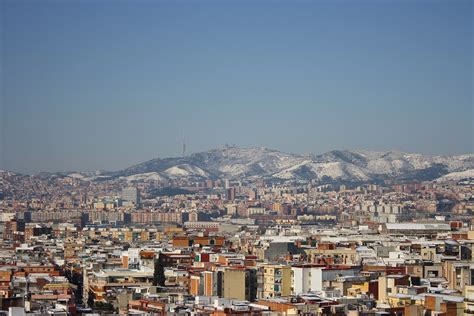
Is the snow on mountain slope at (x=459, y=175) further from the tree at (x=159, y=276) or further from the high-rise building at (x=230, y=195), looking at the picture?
the tree at (x=159, y=276)

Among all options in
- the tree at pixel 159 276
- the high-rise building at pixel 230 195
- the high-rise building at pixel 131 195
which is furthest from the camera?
the high-rise building at pixel 230 195

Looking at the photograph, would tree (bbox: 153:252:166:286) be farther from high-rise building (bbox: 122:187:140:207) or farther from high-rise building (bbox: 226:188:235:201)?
high-rise building (bbox: 226:188:235:201)

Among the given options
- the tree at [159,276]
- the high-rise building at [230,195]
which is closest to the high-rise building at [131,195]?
the high-rise building at [230,195]

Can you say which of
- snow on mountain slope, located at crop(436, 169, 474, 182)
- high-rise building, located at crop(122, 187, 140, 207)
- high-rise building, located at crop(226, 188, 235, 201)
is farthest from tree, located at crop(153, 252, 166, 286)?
snow on mountain slope, located at crop(436, 169, 474, 182)

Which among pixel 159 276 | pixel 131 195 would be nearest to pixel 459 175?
pixel 131 195

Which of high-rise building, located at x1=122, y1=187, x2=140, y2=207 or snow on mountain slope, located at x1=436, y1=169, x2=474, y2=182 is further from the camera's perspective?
snow on mountain slope, located at x1=436, y1=169, x2=474, y2=182

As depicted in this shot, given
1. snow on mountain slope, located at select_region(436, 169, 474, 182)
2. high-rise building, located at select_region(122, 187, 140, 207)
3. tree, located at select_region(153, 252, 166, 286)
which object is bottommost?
tree, located at select_region(153, 252, 166, 286)

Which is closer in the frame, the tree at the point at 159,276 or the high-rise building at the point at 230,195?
the tree at the point at 159,276

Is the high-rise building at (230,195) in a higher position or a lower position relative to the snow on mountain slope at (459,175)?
lower

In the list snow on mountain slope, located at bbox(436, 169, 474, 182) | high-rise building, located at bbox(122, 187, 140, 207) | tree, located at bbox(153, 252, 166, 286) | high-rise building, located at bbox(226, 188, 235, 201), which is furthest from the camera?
snow on mountain slope, located at bbox(436, 169, 474, 182)

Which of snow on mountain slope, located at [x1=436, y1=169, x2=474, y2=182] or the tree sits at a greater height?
snow on mountain slope, located at [x1=436, y1=169, x2=474, y2=182]

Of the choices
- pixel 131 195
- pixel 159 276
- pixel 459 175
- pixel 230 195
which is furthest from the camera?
pixel 459 175

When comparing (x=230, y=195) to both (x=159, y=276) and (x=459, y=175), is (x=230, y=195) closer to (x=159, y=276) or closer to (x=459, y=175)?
(x=459, y=175)
